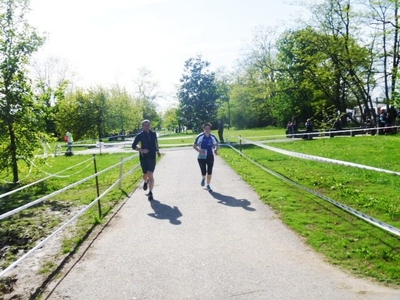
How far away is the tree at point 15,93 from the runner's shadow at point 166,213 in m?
7.12

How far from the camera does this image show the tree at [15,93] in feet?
41.9

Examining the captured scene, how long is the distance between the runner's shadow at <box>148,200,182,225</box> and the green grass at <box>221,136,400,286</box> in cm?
198

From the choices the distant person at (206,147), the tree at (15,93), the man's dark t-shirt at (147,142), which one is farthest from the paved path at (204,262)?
the tree at (15,93)

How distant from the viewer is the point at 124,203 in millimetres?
8734

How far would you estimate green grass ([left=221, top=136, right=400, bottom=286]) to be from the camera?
4.62 m

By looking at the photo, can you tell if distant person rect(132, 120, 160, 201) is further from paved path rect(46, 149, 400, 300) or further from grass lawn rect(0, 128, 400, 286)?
paved path rect(46, 149, 400, 300)

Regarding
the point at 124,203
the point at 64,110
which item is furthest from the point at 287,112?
the point at 124,203

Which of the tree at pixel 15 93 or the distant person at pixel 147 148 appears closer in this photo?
the distant person at pixel 147 148

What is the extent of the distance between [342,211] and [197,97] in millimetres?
24495

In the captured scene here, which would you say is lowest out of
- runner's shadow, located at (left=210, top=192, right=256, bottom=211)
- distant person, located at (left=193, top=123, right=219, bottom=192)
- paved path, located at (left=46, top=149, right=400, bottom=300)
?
paved path, located at (left=46, top=149, right=400, bottom=300)

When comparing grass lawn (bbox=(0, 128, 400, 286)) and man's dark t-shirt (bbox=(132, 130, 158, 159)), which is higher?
man's dark t-shirt (bbox=(132, 130, 158, 159))

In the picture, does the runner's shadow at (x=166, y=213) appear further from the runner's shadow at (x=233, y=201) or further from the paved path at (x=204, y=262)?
the runner's shadow at (x=233, y=201)

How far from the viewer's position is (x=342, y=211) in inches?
276

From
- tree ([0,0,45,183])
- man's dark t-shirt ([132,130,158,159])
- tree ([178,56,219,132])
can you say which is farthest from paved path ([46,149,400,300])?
tree ([178,56,219,132])
